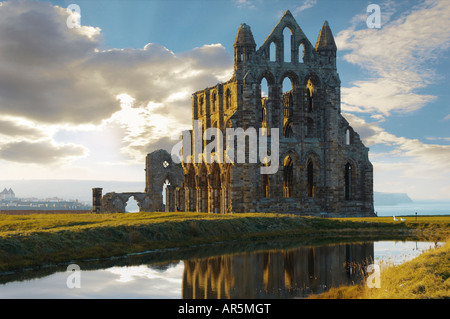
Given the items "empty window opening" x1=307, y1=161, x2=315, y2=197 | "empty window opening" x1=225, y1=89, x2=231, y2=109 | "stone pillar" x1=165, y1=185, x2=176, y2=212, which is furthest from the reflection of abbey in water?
"stone pillar" x1=165, y1=185, x2=176, y2=212

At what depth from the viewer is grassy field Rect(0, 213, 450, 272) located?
21.7 metres

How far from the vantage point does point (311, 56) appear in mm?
51188

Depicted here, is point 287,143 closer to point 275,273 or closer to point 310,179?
point 310,179

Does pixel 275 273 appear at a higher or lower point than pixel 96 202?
lower

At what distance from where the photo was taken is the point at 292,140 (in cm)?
4950

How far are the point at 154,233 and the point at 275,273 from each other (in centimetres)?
1042

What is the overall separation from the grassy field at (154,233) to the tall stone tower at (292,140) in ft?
35.3

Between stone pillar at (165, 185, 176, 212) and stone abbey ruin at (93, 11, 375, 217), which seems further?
stone pillar at (165, 185, 176, 212)

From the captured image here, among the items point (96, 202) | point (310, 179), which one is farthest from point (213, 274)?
point (96, 202)

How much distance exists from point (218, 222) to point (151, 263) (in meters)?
10.9

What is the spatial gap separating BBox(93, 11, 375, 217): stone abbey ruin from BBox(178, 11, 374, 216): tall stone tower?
93 millimetres

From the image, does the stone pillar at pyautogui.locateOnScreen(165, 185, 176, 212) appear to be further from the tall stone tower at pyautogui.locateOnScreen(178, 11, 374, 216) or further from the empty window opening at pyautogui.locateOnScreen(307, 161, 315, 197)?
the empty window opening at pyautogui.locateOnScreen(307, 161, 315, 197)
